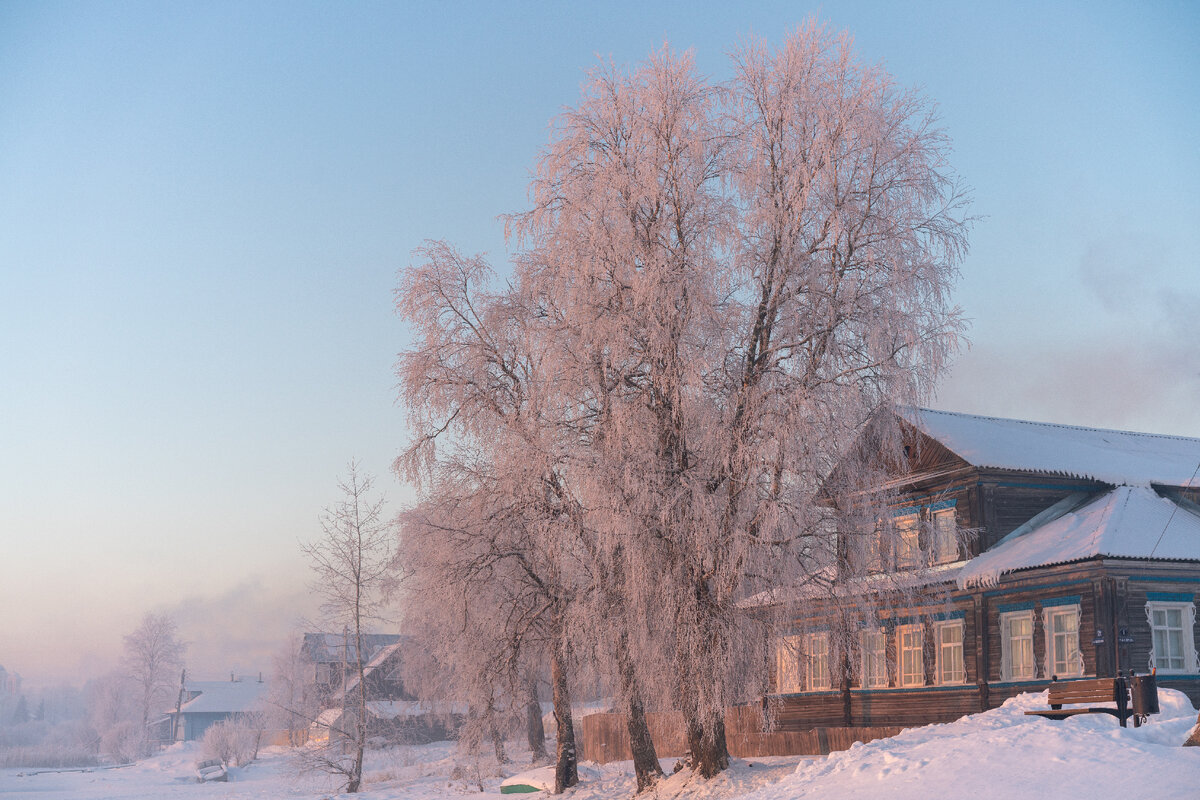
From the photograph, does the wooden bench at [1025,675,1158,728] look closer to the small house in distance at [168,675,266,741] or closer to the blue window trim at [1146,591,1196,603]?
the blue window trim at [1146,591,1196,603]

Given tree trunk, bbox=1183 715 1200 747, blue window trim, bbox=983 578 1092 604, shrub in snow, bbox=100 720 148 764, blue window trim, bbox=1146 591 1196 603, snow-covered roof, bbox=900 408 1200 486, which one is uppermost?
snow-covered roof, bbox=900 408 1200 486

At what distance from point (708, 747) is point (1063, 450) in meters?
15.3

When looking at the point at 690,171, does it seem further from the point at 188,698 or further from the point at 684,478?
the point at 188,698

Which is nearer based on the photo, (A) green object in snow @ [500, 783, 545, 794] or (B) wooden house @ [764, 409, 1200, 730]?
(B) wooden house @ [764, 409, 1200, 730]

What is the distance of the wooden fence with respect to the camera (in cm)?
2569

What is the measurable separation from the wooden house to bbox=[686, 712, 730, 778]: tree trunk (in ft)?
7.36

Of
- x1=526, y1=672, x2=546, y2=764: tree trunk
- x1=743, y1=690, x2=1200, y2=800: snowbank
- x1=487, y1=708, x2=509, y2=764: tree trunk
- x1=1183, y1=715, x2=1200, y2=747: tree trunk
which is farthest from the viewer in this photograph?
x1=526, y1=672, x2=546, y2=764: tree trunk

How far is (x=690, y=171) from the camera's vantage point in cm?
2217

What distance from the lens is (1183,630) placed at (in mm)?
25469

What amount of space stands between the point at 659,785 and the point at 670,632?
4.21 meters

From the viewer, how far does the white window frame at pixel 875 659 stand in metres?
30.9

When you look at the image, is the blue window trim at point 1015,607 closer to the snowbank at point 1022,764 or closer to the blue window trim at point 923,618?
the blue window trim at point 923,618

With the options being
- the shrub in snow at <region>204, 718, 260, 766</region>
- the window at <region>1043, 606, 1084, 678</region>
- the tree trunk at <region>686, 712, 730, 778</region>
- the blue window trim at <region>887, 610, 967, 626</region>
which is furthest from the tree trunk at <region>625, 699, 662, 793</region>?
the shrub in snow at <region>204, 718, 260, 766</region>

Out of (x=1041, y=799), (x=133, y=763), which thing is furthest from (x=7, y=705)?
(x=1041, y=799)
